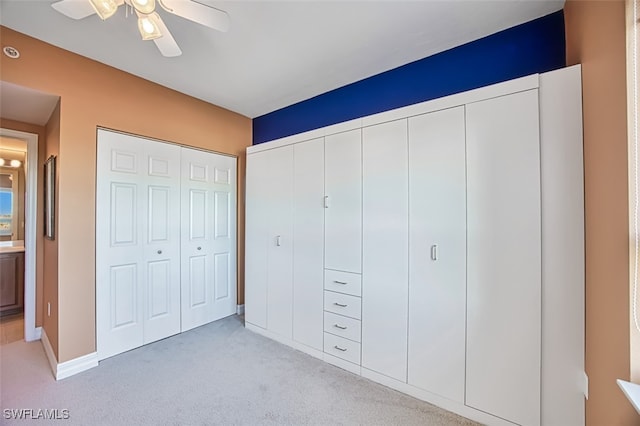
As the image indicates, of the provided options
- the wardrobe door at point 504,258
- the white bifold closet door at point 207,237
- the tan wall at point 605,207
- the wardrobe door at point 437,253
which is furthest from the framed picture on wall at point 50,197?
the tan wall at point 605,207

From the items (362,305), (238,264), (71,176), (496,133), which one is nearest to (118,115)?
(71,176)

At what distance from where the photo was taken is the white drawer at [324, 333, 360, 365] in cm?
228

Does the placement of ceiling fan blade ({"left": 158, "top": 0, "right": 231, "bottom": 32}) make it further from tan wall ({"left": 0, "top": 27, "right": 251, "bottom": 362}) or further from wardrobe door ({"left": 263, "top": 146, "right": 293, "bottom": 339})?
tan wall ({"left": 0, "top": 27, "right": 251, "bottom": 362})

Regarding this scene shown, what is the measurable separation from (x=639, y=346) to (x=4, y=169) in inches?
250

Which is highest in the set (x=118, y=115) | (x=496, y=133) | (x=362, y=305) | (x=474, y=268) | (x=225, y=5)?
(x=225, y=5)

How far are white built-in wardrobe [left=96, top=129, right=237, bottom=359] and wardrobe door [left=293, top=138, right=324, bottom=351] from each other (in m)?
1.22

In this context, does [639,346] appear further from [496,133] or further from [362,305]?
[362,305]

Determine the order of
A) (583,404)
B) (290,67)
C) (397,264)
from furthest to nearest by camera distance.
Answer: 1. (290,67)
2. (397,264)
3. (583,404)

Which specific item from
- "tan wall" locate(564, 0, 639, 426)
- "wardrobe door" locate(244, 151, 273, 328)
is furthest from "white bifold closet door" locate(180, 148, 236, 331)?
"tan wall" locate(564, 0, 639, 426)

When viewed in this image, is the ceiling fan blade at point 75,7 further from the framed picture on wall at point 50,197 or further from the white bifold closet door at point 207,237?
the white bifold closet door at point 207,237

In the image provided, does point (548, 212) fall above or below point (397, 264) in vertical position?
above

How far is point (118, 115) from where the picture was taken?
8.33ft

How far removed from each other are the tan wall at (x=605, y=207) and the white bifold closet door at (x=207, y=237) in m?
3.31

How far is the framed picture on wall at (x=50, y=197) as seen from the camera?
Answer: 2.38m
